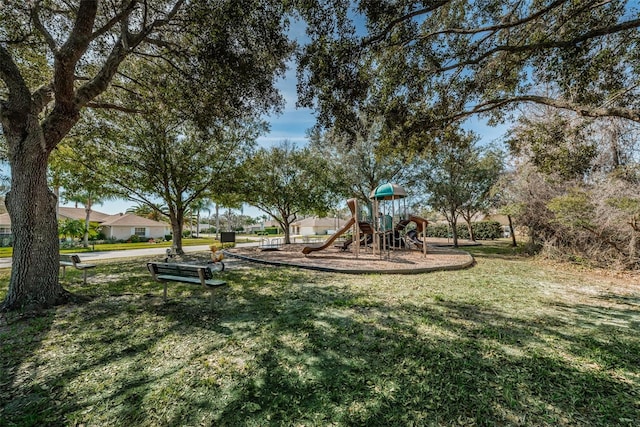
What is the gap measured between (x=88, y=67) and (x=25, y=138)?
484cm

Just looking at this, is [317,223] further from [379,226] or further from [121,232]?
[379,226]

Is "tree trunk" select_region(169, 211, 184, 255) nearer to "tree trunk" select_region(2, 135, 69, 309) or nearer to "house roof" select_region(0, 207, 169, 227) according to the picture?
"tree trunk" select_region(2, 135, 69, 309)

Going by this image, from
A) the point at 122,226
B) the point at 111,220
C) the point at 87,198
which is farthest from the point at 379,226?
the point at 111,220

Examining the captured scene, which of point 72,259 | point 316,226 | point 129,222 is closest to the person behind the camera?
point 72,259

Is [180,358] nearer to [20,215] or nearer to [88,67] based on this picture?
[20,215]

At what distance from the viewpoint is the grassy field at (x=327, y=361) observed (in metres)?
2.29

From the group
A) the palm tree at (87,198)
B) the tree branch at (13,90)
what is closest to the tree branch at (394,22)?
the tree branch at (13,90)

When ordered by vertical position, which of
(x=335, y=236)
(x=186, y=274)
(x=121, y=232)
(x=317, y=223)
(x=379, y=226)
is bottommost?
(x=186, y=274)

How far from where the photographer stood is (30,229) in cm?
495

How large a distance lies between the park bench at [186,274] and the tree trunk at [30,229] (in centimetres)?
187

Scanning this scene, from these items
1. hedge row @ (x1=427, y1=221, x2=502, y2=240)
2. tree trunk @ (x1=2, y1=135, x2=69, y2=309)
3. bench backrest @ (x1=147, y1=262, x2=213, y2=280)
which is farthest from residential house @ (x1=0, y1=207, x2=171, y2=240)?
hedge row @ (x1=427, y1=221, x2=502, y2=240)

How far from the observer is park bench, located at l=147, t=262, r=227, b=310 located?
493cm

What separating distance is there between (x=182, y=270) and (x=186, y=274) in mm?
115

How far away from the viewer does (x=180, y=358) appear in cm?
323
